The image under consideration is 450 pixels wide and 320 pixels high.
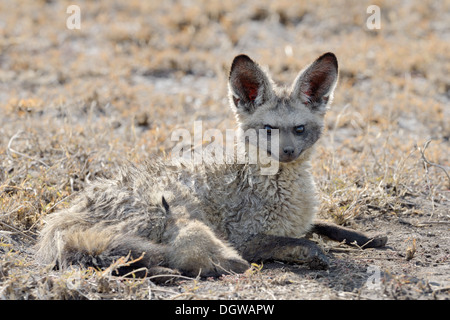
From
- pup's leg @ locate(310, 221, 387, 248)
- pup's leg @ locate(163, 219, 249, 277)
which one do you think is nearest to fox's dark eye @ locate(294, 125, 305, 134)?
pup's leg @ locate(310, 221, 387, 248)

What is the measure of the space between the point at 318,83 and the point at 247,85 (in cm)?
63

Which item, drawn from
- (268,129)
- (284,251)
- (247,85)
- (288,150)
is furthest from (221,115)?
(284,251)

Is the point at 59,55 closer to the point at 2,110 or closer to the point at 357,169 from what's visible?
the point at 2,110

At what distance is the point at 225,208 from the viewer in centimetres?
440

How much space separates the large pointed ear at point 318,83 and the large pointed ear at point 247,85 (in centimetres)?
27

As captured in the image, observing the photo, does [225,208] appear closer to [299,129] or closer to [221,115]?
[299,129]

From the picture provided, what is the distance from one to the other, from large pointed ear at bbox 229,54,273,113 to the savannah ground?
4.03 ft

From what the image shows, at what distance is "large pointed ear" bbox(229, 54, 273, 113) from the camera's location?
175 inches

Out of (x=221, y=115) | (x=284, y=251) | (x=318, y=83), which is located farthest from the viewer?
(x=221, y=115)

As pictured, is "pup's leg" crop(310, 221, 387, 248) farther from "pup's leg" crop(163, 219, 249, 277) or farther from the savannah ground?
"pup's leg" crop(163, 219, 249, 277)

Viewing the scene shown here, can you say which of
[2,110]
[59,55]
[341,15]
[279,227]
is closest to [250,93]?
[279,227]

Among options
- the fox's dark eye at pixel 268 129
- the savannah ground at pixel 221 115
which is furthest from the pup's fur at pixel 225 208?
the savannah ground at pixel 221 115

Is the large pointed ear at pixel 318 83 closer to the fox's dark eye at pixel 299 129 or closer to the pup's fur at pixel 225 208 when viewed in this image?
the pup's fur at pixel 225 208
